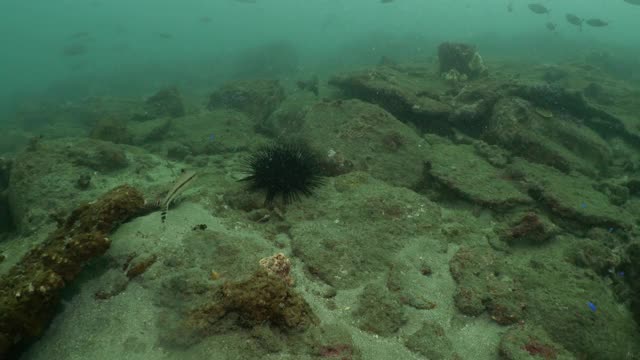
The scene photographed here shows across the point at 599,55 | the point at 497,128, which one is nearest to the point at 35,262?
the point at 497,128

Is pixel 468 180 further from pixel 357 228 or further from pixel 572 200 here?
pixel 357 228

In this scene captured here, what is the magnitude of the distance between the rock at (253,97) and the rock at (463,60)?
26.3 ft

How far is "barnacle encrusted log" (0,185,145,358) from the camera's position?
3750 millimetres

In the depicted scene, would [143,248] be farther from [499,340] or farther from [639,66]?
[639,66]

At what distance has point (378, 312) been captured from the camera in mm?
4707

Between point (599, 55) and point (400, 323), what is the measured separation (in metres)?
34.5

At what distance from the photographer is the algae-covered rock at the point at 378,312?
453 centimetres

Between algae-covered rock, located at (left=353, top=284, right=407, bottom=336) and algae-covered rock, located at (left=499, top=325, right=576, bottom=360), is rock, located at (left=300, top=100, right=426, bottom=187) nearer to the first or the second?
algae-covered rock, located at (left=353, top=284, right=407, bottom=336)

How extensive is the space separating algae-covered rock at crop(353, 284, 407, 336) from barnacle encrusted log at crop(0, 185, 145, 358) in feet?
10.7

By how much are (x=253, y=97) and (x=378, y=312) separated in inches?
546

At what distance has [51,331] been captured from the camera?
4.22 m

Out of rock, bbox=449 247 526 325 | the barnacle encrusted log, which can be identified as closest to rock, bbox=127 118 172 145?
the barnacle encrusted log

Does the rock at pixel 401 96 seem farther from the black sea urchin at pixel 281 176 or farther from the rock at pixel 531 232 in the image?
the black sea urchin at pixel 281 176

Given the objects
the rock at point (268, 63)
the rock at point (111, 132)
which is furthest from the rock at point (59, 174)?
the rock at point (268, 63)
